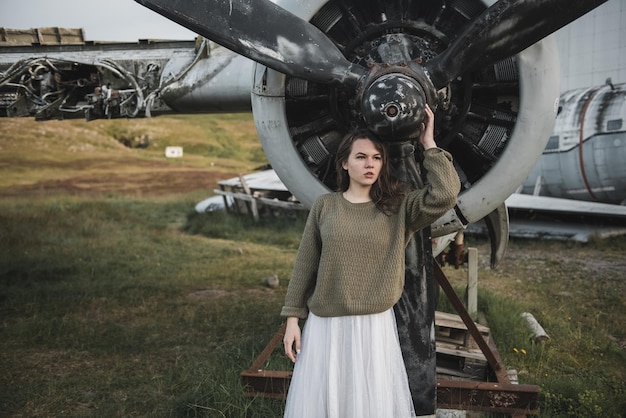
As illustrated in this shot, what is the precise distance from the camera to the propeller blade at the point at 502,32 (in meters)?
2.79

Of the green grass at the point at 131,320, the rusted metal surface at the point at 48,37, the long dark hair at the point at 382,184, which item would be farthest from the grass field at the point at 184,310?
the rusted metal surface at the point at 48,37

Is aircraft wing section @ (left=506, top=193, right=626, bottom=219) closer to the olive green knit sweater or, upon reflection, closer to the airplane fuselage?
the airplane fuselage

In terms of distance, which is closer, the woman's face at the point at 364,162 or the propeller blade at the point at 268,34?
the woman's face at the point at 364,162

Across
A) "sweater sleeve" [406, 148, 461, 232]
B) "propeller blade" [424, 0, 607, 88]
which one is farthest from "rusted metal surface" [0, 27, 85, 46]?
"sweater sleeve" [406, 148, 461, 232]

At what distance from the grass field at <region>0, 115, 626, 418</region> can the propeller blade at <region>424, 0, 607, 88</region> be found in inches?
81.6

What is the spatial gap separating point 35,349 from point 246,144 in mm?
29530

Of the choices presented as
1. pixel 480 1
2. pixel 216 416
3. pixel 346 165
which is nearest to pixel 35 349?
pixel 216 416

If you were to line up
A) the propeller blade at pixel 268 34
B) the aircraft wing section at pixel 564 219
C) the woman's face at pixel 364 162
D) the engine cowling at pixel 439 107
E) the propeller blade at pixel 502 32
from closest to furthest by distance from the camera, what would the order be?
1. the woman's face at pixel 364 162
2. the propeller blade at pixel 502 32
3. the propeller blade at pixel 268 34
4. the engine cowling at pixel 439 107
5. the aircraft wing section at pixel 564 219

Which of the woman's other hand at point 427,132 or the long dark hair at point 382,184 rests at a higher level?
the woman's other hand at point 427,132

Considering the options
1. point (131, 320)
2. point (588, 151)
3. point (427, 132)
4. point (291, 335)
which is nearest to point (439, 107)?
point (427, 132)

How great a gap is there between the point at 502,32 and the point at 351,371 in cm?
172

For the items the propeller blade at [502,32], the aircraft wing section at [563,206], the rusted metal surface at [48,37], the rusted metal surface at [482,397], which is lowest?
the rusted metal surface at [482,397]

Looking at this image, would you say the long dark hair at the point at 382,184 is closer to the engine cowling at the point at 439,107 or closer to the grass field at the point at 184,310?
the engine cowling at the point at 439,107

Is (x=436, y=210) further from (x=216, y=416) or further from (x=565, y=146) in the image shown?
(x=565, y=146)
